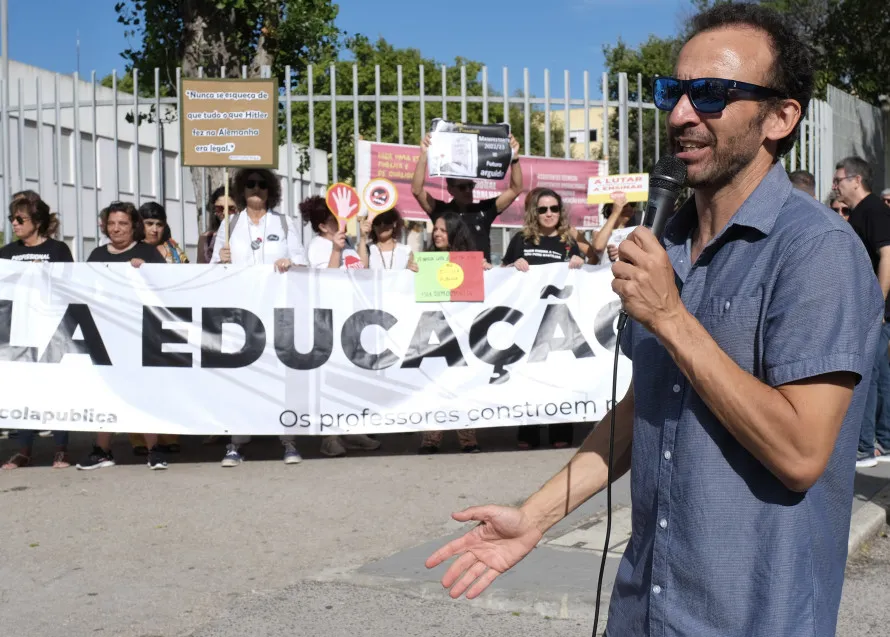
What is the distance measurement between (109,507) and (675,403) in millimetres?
5845

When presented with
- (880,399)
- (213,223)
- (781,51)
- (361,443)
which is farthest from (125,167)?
(781,51)

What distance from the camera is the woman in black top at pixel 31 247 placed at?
870cm

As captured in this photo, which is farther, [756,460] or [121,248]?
[121,248]

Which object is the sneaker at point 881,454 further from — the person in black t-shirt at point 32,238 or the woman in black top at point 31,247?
the person in black t-shirt at point 32,238

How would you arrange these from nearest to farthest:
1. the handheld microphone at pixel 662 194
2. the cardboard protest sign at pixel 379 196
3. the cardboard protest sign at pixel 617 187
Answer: the handheld microphone at pixel 662 194 → the cardboard protest sign at pixel 617 187 → the cardboard protest sign at pixel 379 196

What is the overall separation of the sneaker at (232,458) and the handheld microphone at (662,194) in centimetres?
669

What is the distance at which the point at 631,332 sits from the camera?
7.22 feet

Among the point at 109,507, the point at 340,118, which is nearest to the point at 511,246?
the point at 109,507

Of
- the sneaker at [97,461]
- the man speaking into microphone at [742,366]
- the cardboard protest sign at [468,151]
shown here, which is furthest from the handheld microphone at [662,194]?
the cardboard protest sign at [468,151]

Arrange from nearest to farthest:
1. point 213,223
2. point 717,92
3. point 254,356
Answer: point 717,92 < point 254,356 < point 213,223

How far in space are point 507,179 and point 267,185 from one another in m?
3.06

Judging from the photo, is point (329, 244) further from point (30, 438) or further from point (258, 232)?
point (30, 438)

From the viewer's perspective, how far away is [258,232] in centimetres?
911

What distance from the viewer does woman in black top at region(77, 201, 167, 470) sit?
8586 mm
